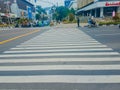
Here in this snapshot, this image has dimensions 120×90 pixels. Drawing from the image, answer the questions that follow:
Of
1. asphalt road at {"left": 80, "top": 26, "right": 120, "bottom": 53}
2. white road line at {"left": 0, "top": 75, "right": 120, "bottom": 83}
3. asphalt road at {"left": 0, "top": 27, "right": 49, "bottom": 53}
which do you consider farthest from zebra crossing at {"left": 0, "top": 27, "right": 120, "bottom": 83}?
asphalt road at {"left": 0, "top": 27, "right": 49, "bottom": 53}

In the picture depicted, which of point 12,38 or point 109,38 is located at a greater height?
point 109,38

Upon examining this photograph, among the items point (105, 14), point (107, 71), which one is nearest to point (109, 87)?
point (107, 71)

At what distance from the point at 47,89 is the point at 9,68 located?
92.9 inches

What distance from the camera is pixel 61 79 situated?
5.48 m

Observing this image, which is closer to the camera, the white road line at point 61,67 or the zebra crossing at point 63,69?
the zebra crossing at point 63,69

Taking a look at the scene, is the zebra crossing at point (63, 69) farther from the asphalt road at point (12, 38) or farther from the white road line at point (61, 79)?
the asphalt road at point (12, 38)

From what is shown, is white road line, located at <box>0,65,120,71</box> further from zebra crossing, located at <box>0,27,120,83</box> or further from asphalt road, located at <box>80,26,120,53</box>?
asphalt road, located at <box>80,26,120,53</box>

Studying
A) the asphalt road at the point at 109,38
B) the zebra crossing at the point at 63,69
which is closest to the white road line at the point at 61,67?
the zebra crossing at the point at 63,69

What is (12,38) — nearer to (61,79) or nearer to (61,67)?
(61,67)

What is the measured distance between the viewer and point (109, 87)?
4.84 meters

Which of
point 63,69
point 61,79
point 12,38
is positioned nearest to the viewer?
point 61,79

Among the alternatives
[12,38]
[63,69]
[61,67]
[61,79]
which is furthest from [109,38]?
[61,79]

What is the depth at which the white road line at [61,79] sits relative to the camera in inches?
209

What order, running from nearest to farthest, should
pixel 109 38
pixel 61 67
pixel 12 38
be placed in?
pixel 61 67 < pixel 109 38 < pixel 12 38
